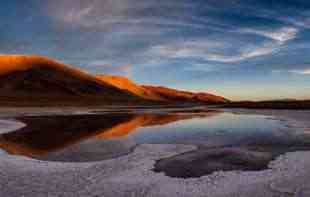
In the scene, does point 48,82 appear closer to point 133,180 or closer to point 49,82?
point 49,82

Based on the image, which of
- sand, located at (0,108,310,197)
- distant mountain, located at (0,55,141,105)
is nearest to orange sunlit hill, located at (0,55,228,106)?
distant mountain, located at (0,55,141,105)

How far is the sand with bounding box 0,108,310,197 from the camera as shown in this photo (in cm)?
753

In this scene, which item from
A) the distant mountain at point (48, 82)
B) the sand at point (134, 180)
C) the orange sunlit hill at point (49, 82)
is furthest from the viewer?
the distant mountain at point (48, 82)

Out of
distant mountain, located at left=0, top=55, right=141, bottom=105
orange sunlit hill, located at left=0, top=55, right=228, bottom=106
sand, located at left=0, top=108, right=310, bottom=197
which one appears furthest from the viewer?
distant mountain, located at left=0, top=55, right=141, bottom=105

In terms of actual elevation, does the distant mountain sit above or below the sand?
above

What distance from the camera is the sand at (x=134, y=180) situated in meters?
7.53

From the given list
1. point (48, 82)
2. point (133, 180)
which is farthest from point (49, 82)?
point (133, 180)

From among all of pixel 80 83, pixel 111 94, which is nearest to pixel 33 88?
pixel 80 83

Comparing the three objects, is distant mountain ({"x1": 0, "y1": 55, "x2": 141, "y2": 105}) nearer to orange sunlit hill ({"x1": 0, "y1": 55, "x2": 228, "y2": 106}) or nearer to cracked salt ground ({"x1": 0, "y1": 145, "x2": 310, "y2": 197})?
orange sunlit hill ({"x1": 0, "y1": 55, "x2": 228, "y2": 106})

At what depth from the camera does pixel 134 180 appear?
28.5 feet

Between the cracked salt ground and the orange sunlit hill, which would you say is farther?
the orange sunlit hill

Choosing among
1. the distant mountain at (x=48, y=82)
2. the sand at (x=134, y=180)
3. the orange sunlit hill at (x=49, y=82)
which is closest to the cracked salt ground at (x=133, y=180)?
the sand at (x=134, y=180)

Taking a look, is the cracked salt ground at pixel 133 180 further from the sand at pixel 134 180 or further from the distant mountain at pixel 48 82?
the distant mountain at pixel 48 82

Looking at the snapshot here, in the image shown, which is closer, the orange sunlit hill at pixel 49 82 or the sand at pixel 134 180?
the sand at pixel 134 180
